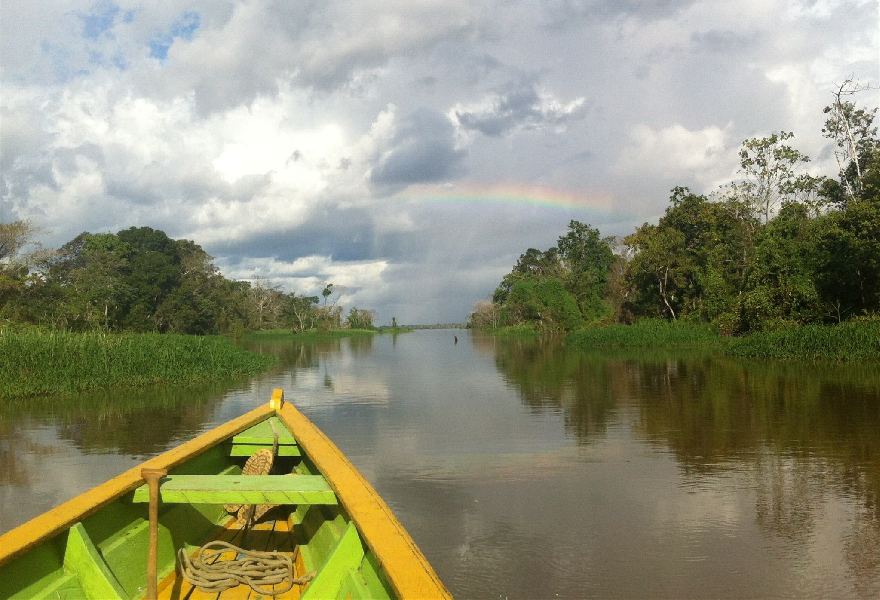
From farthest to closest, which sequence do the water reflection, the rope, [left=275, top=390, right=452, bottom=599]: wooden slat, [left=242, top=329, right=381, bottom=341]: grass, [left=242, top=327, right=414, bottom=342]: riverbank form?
[left=242, top=329, right=381, bottom=341]: grass < [left=242, top=327, right=414, bottom=342]: riverbank < the water reflection < the rope < [left=275, top=390, right=452, bottom=599]: wooden slat

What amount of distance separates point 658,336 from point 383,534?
106 feet

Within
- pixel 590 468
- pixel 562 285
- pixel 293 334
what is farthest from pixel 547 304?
pixel 590 468

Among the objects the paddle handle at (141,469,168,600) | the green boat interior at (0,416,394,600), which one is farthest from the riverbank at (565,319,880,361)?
the paddle handle at (141,469,168,600)

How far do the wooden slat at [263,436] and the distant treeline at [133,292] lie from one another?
16.8 m

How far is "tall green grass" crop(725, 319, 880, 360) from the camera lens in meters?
19.0

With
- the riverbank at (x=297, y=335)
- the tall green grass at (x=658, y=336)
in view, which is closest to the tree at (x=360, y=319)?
the riverbank at (x=297, y=335)

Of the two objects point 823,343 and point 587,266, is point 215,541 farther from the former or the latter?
point 587,266

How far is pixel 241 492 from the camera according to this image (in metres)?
3.47

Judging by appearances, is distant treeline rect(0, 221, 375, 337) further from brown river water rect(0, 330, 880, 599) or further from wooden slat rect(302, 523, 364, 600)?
wooden slat rect(302, 523, 364, 600)


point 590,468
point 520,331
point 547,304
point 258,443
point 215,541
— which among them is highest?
point 547,304

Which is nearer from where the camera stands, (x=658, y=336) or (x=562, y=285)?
(x=658, y=336)

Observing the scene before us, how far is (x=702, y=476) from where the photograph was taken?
723 cm

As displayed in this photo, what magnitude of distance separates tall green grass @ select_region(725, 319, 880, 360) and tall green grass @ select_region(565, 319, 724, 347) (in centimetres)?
703

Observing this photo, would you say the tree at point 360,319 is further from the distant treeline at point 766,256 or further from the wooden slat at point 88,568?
the wooden slat at point 88,568
